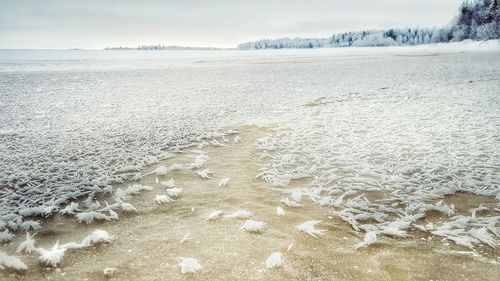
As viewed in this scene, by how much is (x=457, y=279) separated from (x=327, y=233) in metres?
1.52

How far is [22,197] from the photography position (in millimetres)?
5555

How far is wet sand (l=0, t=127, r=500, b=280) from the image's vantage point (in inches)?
146

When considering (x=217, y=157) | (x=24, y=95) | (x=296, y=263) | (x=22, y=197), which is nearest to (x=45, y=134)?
(x=22, y=197)

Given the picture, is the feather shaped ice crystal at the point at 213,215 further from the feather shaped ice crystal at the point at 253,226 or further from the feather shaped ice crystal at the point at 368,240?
the feather shaped ice crystal at the point at 368,240

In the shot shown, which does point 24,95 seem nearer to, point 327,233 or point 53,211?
point 53,211

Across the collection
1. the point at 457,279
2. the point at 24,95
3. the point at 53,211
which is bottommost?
the point at 457,279

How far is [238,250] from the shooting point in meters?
4.12

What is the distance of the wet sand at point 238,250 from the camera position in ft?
12.1

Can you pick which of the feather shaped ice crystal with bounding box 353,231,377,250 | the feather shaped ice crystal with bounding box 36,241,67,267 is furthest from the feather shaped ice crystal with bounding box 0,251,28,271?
the feather shaped ice crystal with bounding box 353,231,377,250

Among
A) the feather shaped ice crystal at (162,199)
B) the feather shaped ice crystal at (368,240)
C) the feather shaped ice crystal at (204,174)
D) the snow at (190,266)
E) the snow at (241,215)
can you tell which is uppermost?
the feather shaped ice crystal at (204,174)

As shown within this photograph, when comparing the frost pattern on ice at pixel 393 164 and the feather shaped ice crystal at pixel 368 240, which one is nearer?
the feather shaped ice crystal at pixel 368 240

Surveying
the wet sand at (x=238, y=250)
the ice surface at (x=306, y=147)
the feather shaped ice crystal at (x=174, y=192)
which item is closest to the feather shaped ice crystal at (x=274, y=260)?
the wet sand at (x=238, y=250)

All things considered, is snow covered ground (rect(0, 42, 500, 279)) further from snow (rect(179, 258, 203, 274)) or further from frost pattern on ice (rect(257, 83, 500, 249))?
snow (rect(179, 258, 203, 274))

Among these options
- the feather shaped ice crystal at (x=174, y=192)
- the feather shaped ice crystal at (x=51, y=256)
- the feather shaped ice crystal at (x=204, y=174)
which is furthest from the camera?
the feather shaped ice crystal at (x=204, y=174)
